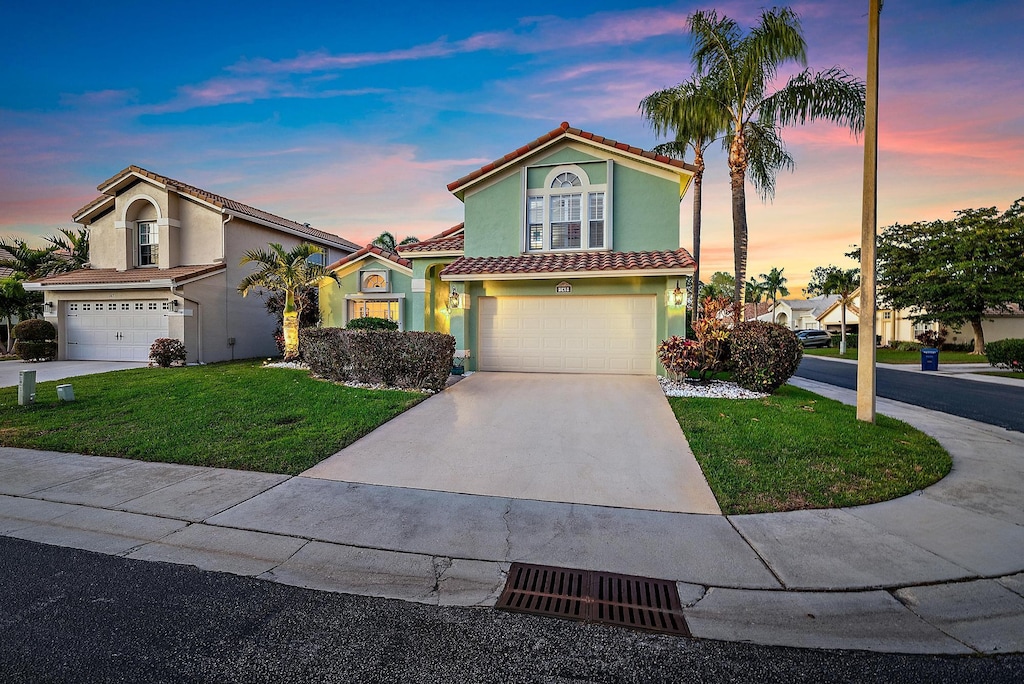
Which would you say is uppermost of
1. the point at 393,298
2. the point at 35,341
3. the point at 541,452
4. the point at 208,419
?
the point at 393,298

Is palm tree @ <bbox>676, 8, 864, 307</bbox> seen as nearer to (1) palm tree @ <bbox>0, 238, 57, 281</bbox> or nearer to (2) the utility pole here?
(2) the utility pole

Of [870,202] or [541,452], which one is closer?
[541,452]

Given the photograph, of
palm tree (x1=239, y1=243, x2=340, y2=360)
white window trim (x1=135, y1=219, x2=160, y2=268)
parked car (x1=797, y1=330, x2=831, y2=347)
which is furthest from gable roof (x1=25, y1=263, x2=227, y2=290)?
parked car (x1=797, y1=330, x2=831, y2=347)

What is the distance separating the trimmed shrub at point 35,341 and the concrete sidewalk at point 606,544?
16873 mm

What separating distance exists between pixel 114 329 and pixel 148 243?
3.77 meters

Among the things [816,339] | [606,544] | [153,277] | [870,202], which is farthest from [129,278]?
[816,339]

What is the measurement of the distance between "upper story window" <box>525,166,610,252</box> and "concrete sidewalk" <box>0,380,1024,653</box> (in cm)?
1012

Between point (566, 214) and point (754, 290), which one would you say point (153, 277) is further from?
point (754, 290)

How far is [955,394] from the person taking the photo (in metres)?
13.2

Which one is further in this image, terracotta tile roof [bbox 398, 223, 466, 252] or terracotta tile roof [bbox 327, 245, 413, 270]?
terracotta tile roof [bbox 327, 245, 413, 270]

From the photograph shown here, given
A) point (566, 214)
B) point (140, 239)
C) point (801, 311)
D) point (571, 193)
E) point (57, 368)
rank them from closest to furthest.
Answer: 1. point (571, 193)
2. point (566, 214)
3. point (57, 368)
4. point (140, 239)
5. point (801, 311)

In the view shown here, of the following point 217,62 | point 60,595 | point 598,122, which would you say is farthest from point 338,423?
point 598,122

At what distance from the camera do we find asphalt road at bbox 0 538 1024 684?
8.15ft

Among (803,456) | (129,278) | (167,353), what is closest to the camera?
(803,456)
